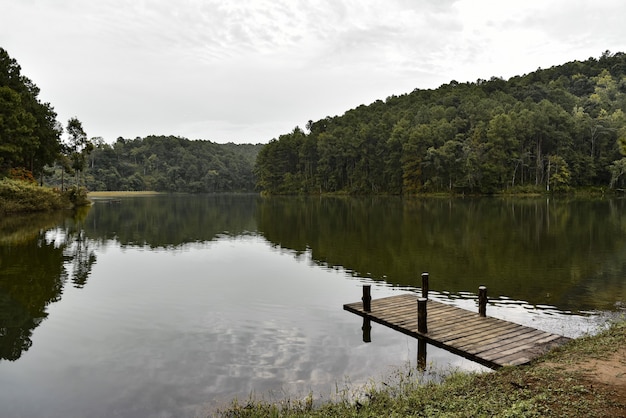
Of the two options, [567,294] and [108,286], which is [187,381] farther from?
[567,294]

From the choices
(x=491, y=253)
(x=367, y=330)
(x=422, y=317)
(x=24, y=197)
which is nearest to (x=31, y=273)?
(x=367, y=330)

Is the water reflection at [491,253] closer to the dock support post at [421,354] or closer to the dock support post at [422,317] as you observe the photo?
the dock support post at [422,317]

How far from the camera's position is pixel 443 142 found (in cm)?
10206

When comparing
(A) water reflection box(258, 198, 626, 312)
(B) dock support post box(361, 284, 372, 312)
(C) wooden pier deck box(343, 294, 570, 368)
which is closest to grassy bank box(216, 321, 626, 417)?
(C) wooden pier deck box(343, 294, 570, 368)

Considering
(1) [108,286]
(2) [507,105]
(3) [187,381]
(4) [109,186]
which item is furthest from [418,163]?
(4) [109,186]

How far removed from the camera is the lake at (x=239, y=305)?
28.9ft

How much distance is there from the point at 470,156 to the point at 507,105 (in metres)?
29.1

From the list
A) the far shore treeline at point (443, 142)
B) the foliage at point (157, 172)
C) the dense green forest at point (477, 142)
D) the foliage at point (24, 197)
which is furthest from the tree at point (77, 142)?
the foliage at point (157, 172)

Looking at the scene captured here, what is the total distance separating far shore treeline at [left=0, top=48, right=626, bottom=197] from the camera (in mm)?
63312

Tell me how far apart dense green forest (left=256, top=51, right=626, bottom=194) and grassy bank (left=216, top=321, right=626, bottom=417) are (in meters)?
87.0

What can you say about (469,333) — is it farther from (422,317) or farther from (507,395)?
(507,395)

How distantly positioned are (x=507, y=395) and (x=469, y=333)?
436 centimetres

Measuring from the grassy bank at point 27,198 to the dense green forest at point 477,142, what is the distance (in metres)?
71.0

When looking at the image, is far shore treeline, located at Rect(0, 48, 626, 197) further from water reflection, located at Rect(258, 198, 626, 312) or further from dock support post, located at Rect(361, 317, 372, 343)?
dock support post, located at Rect(361, 317, 372, 343)
